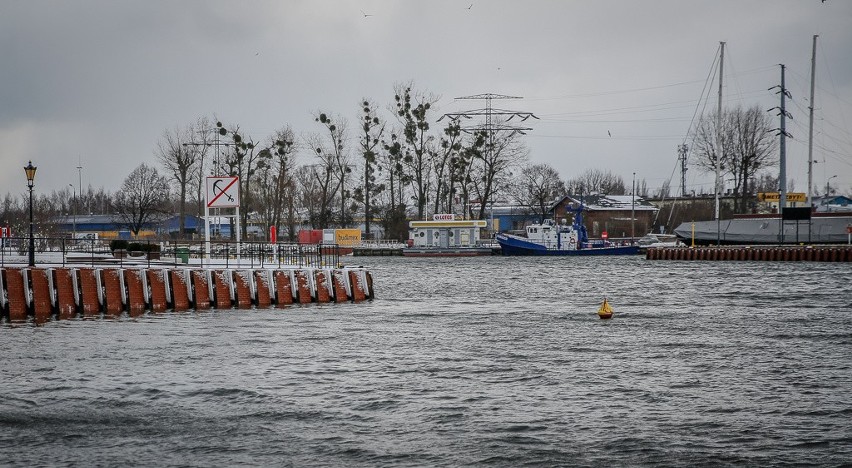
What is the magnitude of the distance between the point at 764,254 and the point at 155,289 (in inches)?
2460

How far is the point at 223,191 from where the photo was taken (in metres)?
34.8

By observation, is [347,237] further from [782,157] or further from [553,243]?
[782,157]

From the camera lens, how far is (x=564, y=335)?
2781 cm

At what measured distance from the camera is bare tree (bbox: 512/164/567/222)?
14512 cm

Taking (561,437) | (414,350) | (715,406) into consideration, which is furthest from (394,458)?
(414,350)

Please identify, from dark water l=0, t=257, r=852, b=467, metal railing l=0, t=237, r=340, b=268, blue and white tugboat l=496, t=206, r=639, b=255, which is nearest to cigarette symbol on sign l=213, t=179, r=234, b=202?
metal railing l=0, t=237, r=340, b=268

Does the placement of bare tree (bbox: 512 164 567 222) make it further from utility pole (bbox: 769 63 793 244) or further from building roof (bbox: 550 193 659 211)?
utility pole (bbox: 769 63 793 244)

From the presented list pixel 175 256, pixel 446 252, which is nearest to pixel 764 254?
pixel 446 252

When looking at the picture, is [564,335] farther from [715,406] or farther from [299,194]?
[299,194]

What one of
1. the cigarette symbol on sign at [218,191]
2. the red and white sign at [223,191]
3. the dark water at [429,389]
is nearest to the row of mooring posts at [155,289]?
the dark water at [429,389]

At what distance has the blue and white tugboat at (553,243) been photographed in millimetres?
99750

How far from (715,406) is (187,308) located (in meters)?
21.0

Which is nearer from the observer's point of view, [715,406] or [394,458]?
[394,458]

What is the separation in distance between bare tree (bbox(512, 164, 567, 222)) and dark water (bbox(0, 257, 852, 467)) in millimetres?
109199
